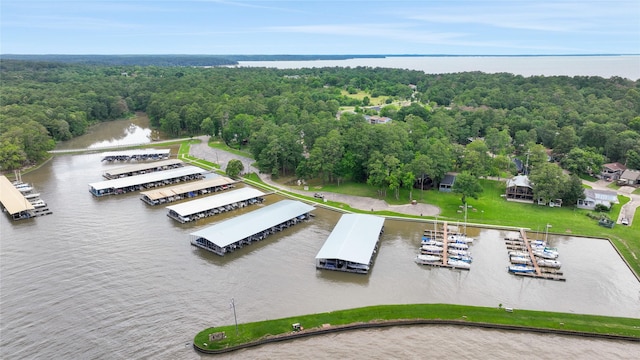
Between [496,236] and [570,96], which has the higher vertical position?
[570,96]

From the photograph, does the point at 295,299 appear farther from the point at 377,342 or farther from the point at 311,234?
the point at 311,234

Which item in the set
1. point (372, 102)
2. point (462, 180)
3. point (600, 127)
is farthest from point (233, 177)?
point (372, 102)

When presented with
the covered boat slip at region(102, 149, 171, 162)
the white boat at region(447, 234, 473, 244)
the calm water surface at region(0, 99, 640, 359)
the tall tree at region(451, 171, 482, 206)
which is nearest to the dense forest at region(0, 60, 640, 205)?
the tall tree at region(451, 171, 482, 206)

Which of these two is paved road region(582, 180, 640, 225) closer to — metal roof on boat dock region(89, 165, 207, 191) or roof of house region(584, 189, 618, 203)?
roof of house region(584, 189, 618, 203)

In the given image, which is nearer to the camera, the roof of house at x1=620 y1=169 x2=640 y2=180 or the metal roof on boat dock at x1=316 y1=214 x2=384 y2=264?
the metal roof on boat dock at x1=316 y1=214 x2=384 y2=264

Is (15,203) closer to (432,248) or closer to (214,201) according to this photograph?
(214,201)

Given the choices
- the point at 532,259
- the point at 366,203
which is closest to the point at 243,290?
the point at 366,203

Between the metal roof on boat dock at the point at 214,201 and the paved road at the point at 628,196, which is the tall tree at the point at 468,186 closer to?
the paved road at the point at 628,196
